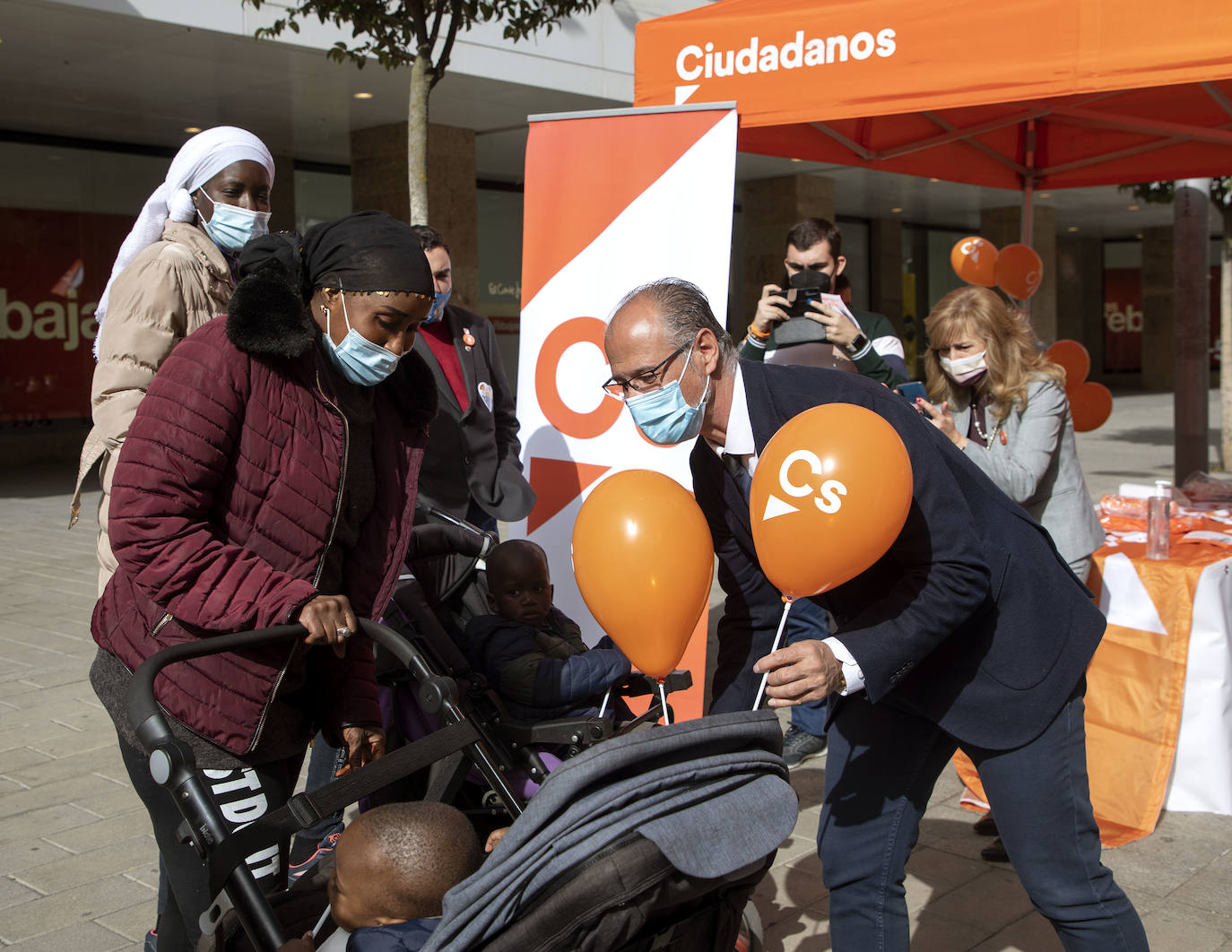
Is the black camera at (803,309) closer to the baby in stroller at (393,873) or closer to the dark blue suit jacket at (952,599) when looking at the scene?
the dark blue suit jacket at (952,599)

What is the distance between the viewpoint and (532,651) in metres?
3.47

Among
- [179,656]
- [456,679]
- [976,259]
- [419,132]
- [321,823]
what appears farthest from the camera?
[419,132]

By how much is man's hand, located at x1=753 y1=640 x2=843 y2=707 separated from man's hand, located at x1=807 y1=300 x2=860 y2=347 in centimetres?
232

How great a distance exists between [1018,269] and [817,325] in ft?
9.90

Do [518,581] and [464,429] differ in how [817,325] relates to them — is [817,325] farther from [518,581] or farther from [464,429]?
[518,581]

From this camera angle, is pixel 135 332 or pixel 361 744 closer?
pixel 361 744

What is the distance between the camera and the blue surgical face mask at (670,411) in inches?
91.4

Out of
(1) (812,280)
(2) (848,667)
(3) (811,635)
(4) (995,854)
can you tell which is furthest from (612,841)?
(1) (812,280)

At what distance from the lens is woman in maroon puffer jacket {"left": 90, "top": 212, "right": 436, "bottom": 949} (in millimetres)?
2135

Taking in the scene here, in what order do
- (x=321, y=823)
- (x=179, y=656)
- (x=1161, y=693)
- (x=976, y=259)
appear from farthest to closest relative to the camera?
(x=976, y=259) → (x=1161, y=693) → (x=321, y=823) → (x=179, y=656)

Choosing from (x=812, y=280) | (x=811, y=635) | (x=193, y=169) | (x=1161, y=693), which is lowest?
(x=1161, y=693)

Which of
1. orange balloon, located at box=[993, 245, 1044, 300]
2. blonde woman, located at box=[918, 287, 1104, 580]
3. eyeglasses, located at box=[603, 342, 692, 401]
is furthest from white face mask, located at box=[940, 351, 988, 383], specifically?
orange balloon, located at box=[993, 245, 1044, 300]

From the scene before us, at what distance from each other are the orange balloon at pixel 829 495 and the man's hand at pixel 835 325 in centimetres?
213

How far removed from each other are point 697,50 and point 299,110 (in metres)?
10.3
